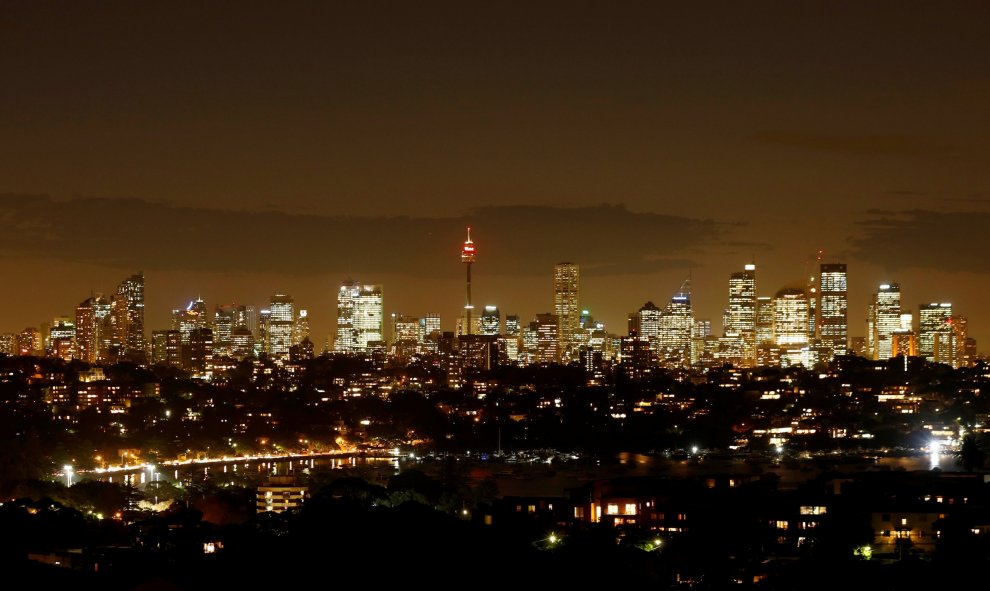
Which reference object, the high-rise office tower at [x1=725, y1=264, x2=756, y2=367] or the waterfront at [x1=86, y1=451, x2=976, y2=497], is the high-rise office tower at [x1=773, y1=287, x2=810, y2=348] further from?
the waterfront at [x1=86, y1=451, x2=976, y2=497]

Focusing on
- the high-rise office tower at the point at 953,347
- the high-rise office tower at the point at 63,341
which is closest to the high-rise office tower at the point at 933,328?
the high-rise office tower at the point at 953,347

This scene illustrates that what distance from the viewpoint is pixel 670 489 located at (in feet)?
78.5

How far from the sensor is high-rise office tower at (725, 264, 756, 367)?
270 ft

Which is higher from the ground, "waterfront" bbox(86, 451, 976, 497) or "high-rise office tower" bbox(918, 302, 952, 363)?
"high-rise office tower" bbox(918, 302, 952, 363)

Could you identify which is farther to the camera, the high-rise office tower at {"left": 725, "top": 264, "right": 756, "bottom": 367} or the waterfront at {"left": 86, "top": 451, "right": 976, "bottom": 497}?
the high-rise office tower at {"left": 725, "top": 264, "right": 756, "bottom": 367}

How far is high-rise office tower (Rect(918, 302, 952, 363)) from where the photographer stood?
256ft

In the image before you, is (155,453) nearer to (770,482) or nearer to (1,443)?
(1,443)

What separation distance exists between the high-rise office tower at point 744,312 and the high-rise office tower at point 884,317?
6.05 metres

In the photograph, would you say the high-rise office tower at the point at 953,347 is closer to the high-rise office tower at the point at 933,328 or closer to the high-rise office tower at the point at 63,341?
the high-rise office tower at the point at 933,328

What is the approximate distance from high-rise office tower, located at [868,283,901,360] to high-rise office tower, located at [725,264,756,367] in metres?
6.05

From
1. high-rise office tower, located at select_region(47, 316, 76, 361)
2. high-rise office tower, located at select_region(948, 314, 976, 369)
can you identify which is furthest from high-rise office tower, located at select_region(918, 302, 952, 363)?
high-rise office tower, located at select_region(47, 316, 76, 361)

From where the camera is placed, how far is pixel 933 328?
79562 millimetres

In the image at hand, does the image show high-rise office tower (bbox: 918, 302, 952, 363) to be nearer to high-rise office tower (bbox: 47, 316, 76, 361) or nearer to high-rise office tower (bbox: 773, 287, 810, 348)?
high-rise office tower (bbox: 773, 287, 810, 348)

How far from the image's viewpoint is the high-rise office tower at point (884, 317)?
79.6 m
